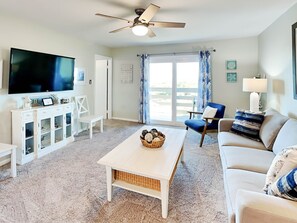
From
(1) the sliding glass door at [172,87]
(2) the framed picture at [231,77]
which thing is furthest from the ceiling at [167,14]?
(1) the sliding glass door at [172,87]

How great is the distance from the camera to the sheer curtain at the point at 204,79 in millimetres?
4871

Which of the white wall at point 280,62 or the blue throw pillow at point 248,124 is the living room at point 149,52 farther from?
the blue throw pillow at point 248,124

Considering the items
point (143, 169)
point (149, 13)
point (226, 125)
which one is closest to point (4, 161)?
point (143, 169)

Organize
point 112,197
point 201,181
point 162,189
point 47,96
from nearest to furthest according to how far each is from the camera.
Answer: point 162,189, point 112,197, point 201,181, point 47,96

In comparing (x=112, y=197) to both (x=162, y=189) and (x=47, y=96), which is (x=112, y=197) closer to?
(x=162, y=189)

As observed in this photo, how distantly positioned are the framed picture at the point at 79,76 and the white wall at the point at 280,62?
4.13m

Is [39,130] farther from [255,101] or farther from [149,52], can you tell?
[255,101]

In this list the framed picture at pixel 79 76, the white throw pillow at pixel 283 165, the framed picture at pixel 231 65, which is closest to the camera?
the white throw pillow at pixel 283 165

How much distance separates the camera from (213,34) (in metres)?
4.24

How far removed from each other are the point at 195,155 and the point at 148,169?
70.6 inches

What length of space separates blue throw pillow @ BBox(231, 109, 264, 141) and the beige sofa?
7 cm

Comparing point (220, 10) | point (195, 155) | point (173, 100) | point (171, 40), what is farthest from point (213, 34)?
point (195, 155)

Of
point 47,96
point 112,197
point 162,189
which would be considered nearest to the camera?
point 162,189

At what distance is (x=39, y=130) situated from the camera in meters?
3.26
